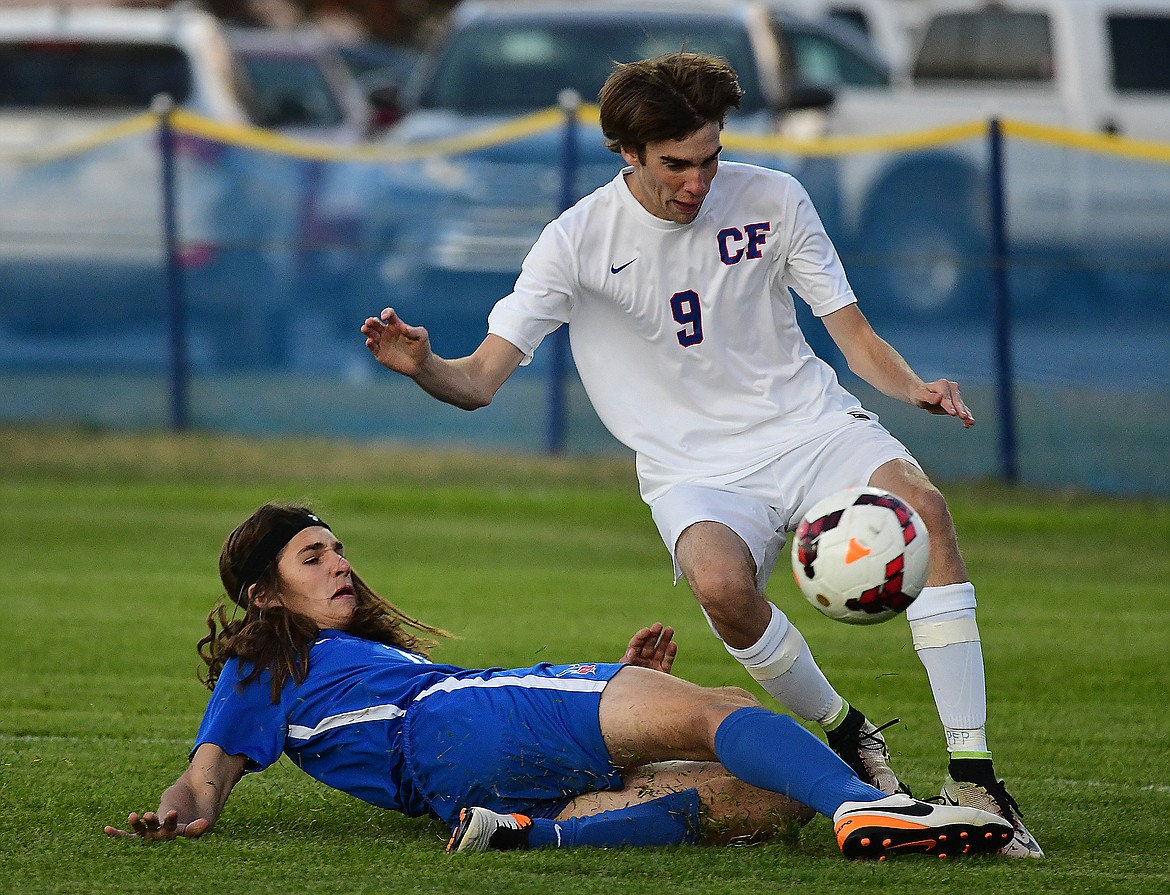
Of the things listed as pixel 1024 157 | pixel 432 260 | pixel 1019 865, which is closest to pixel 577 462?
pixel 432 260

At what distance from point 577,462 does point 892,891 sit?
8845 mm

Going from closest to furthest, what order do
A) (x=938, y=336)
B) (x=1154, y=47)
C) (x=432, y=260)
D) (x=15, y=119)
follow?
(x=938, y=336) → (x=432, y=260) → (x=15, y=119) → (x=1154, y=47)

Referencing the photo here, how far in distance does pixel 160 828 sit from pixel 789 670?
1784 millimetres

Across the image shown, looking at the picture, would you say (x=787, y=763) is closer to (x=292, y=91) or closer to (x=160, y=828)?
(x=160, y=828)

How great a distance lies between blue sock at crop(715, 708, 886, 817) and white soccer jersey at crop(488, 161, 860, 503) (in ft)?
3.53

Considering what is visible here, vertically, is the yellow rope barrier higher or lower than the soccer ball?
higher

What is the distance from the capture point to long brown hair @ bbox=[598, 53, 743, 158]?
5324 millimetres

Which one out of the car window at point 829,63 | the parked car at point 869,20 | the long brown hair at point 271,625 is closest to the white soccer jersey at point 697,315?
the long brown hair at point 271,625

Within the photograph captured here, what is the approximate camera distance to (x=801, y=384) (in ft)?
18.6

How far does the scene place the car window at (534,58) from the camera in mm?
14836

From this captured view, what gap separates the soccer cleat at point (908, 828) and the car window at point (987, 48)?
13.1 m

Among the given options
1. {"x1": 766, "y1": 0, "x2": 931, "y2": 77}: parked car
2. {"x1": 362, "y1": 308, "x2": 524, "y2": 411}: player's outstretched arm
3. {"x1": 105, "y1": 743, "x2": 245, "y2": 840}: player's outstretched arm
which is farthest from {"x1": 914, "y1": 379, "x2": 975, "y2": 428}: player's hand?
{"x1": 766, "y1": 0, "x2": 931, "y2": 77}: parked car

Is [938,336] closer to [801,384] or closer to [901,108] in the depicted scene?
[901,108]

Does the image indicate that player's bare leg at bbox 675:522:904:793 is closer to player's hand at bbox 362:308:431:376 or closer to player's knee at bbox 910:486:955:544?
player's knee at bbox 910:486:955:544
